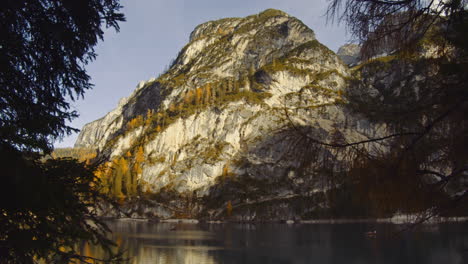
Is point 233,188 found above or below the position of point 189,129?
below

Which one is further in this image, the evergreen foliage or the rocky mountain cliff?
the rocky mountain cliff

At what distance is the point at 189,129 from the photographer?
156500 mm

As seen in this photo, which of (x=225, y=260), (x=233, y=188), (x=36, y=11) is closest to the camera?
(x=36, y=11)

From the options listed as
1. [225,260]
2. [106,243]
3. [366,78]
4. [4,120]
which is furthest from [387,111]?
[366,78]

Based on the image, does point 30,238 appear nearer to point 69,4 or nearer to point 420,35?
point 69,4

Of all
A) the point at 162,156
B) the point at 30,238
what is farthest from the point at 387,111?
the point at 162,156

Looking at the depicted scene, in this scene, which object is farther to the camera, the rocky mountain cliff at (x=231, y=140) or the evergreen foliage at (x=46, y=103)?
the rocky mountain cliff at (x=231, y=140)

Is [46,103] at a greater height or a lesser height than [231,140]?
lesser

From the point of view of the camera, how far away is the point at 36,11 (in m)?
5.22

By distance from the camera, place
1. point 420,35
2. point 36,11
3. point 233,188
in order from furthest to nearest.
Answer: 1. point 233,188
2. point 36,11
3. point 420,35

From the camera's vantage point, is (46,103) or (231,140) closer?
(46,103)

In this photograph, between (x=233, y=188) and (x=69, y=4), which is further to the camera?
(x=233, y=188)

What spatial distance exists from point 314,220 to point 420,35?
121m

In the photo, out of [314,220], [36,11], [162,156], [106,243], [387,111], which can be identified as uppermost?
[162,156]
